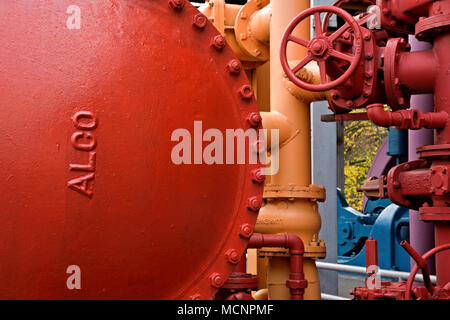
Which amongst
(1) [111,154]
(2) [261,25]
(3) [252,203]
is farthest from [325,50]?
(1) [111,154]

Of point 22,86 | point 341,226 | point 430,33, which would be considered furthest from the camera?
point 341,226

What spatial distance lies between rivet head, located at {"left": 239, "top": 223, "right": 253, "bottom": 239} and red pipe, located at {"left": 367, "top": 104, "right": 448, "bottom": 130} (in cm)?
94

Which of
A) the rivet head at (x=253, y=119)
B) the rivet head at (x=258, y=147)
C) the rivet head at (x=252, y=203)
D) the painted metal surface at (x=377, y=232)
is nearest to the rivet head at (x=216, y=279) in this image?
the rivet head at (x=252, y=203)

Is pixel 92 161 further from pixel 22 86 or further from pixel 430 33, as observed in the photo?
pixel 430 33

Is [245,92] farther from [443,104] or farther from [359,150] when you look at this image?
[359,150]

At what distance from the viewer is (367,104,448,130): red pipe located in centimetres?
313

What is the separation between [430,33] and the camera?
10.6 feet

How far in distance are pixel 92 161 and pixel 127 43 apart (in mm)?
448

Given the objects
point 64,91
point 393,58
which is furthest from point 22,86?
point 393,58

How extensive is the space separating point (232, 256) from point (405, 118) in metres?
1.19

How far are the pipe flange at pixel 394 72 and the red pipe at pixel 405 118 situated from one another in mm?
279

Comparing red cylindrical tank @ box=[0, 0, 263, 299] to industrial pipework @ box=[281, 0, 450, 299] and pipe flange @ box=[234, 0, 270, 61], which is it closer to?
industrial pipework @ box=[281, 0, 450, 299]

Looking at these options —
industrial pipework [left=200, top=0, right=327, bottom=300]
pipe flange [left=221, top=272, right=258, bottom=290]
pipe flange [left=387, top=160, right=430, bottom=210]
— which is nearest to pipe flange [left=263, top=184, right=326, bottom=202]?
industrial pipework [left=200, top=0, right=327, bottom=300]

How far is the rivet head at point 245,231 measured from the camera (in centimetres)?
256
